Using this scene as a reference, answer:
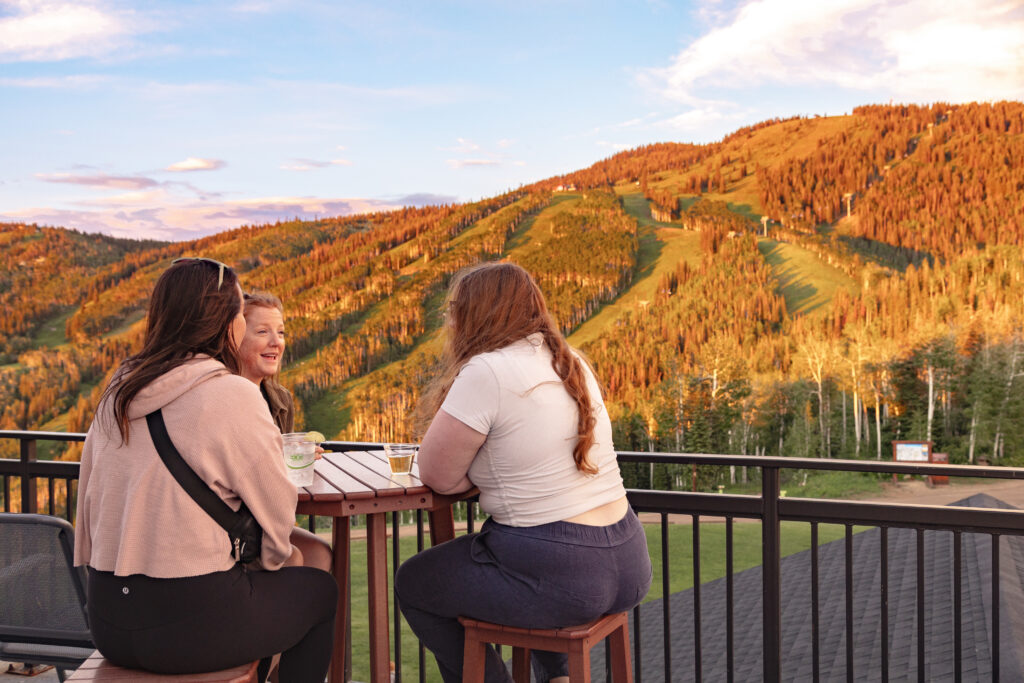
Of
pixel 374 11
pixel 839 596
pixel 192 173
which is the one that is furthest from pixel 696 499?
pixel 192 173

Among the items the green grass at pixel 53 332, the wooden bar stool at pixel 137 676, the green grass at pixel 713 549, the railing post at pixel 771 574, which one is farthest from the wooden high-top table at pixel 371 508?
the green grass at pixel 53 332

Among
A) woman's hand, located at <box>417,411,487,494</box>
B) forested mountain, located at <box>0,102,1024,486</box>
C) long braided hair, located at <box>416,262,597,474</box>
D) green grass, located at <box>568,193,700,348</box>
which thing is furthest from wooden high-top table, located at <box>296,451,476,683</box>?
green grass, located at <box>568,193,700,348</box>

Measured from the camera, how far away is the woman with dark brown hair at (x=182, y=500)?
1520 millimetres

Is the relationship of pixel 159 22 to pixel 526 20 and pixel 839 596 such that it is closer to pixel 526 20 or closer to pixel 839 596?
pixel 526 20

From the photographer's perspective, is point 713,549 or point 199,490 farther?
point 713,549

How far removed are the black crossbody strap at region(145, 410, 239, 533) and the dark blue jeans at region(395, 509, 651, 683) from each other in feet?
1.66

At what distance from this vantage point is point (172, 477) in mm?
1518

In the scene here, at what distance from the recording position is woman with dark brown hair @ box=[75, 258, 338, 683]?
1520 mm

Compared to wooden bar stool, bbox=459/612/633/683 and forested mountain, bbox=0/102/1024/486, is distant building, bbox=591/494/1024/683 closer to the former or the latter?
wooden bar stool, bbox=459/612/633/683

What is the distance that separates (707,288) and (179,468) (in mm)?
59022

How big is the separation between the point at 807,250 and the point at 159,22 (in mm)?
54543

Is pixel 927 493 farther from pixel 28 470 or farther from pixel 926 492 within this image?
pixel 28 470

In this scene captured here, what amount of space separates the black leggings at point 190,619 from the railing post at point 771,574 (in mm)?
1251

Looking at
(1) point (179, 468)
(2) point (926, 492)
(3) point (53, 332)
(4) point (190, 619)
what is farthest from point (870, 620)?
(3) point (53, 332)
